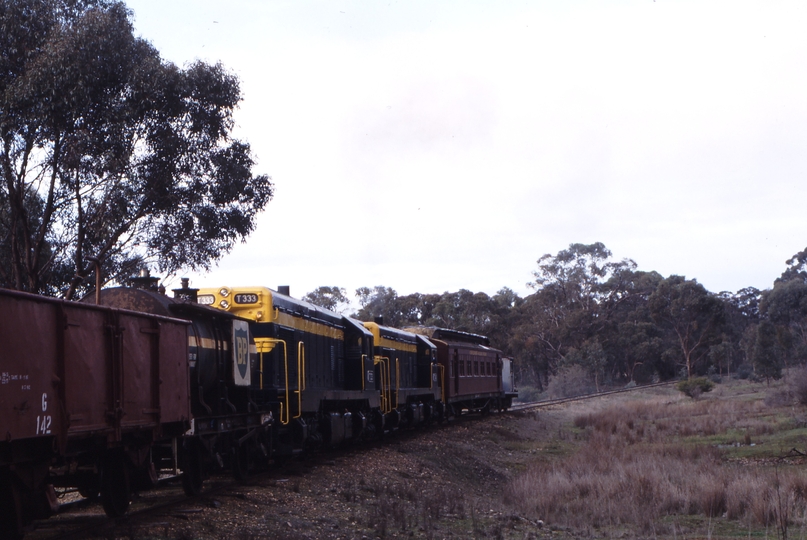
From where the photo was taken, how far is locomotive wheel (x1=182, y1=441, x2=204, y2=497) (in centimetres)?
1180

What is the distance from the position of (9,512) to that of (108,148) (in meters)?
14.3

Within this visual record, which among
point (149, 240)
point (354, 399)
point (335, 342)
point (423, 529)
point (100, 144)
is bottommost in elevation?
point (423, 529)

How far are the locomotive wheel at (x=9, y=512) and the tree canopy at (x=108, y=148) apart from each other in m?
12.5

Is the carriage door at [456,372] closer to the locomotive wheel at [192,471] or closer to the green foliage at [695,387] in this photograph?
the locomotive wheel at [192,471]

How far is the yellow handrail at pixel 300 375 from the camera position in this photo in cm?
1588

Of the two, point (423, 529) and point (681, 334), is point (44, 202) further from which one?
point (681, 334)

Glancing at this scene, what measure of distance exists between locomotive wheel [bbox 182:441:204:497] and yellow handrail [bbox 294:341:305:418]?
12.3 feet

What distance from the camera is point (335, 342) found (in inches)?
789

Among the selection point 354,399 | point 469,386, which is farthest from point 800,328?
point 354,399

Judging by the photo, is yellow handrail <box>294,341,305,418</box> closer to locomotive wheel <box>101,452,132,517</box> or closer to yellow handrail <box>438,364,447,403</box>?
locomotive wheel <box>101,452,132,517</box>

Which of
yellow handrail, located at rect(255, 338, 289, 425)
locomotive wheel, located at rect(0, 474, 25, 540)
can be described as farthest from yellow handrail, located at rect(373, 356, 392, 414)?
locomotive wheel, located at rect(0, 474, 25, 540)

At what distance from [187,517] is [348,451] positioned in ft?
34.1

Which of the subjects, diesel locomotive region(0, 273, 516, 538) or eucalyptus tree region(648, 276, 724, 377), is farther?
eucalyptus tree region(648, 276, 724, 377)

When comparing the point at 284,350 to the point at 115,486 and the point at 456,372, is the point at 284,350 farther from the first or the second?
the point at 456,372
